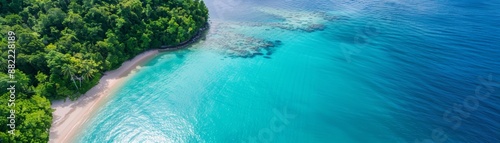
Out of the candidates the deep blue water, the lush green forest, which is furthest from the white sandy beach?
the deep blue water

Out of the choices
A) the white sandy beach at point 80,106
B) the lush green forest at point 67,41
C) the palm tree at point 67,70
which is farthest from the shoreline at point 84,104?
the palm tree at point 67,70

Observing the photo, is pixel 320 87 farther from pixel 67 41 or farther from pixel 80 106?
pixel 67 41

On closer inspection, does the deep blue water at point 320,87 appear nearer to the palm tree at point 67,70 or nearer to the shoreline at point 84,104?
the shoreline at point 84,104

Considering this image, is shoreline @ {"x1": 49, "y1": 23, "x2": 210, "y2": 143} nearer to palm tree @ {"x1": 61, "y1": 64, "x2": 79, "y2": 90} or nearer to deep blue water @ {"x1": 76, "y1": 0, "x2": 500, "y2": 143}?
deep blue water @ {"x1": 76, "y1": 0, "x2": 500, "y2": 143}

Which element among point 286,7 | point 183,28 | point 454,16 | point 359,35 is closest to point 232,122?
point 183,28

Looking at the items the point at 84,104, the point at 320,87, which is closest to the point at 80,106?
the point at 84,104
